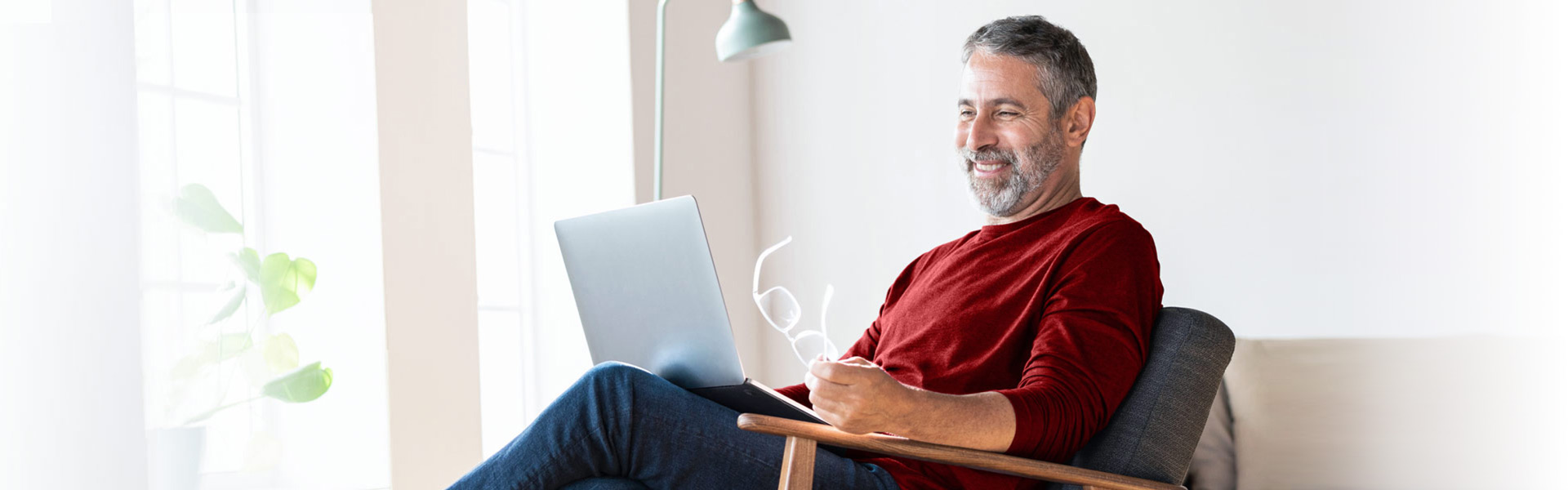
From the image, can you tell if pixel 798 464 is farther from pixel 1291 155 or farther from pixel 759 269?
pixel 759 269

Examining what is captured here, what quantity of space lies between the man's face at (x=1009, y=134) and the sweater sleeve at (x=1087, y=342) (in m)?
0.26

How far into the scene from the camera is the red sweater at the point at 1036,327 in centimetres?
151

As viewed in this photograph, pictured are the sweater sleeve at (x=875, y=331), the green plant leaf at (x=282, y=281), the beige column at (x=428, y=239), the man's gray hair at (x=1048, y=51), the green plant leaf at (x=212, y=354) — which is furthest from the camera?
the beige column at (x=428, y=239)

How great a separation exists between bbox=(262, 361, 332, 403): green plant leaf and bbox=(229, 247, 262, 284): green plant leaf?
21 cm

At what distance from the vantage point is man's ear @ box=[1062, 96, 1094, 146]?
6.45 feet

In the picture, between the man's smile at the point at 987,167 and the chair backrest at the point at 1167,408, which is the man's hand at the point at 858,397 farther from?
the man's smile at the point at 987,167

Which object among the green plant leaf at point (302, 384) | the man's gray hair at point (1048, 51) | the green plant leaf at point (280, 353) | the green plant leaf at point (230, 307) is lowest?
the green plant leaf at point (302, 384)

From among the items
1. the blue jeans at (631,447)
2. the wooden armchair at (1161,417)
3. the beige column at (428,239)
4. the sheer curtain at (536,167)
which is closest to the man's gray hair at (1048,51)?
the wooden armchair at (1161,417)

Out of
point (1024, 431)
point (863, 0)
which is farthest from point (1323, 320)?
point (863, 0)

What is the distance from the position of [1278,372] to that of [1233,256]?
→ 0.30 metres

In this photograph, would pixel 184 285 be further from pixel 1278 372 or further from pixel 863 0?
pixel 1278 372

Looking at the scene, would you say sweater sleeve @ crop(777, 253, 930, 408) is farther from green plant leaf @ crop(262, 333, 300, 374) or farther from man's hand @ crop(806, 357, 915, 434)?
green plant leaf @ crop(262, 333, 300, 374)

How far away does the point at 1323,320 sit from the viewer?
7.68 feet

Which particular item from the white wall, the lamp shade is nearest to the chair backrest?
the white wall
